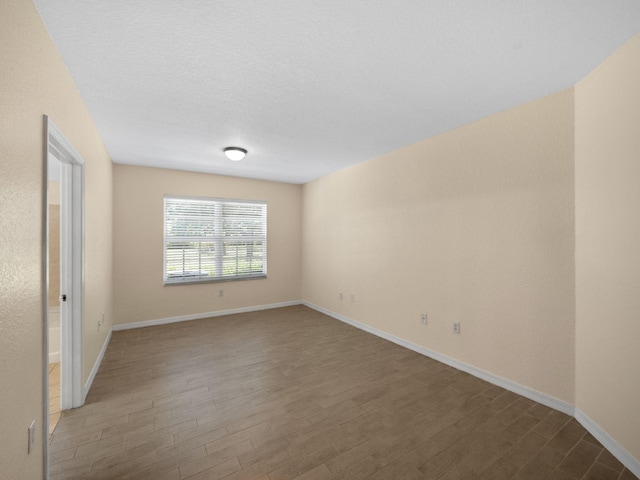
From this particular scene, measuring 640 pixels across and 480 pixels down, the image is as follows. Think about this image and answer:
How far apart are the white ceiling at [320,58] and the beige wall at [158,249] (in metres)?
1.47

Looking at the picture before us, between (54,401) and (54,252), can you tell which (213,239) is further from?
(54,401)

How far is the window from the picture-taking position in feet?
15.0

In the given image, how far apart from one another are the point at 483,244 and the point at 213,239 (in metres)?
4.15

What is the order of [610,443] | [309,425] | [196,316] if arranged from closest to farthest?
[610,443]
[309,425]
[196,316]

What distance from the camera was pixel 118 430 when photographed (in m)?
1.93

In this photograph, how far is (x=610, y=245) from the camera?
178 cm

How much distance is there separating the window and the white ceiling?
1.87 meters

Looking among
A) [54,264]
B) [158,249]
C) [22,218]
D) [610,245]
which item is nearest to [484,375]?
[610,245]

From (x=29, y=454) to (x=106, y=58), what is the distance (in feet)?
7.23

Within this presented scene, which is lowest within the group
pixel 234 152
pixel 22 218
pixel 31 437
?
pixel 31 437

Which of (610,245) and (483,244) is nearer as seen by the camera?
(610,245)

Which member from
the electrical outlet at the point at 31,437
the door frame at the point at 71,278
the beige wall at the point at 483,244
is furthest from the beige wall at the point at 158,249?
the electrical outlet at the point at 31,437

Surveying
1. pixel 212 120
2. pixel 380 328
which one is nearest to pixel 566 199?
pixel 380 328

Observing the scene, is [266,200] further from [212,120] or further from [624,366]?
[624,366]
